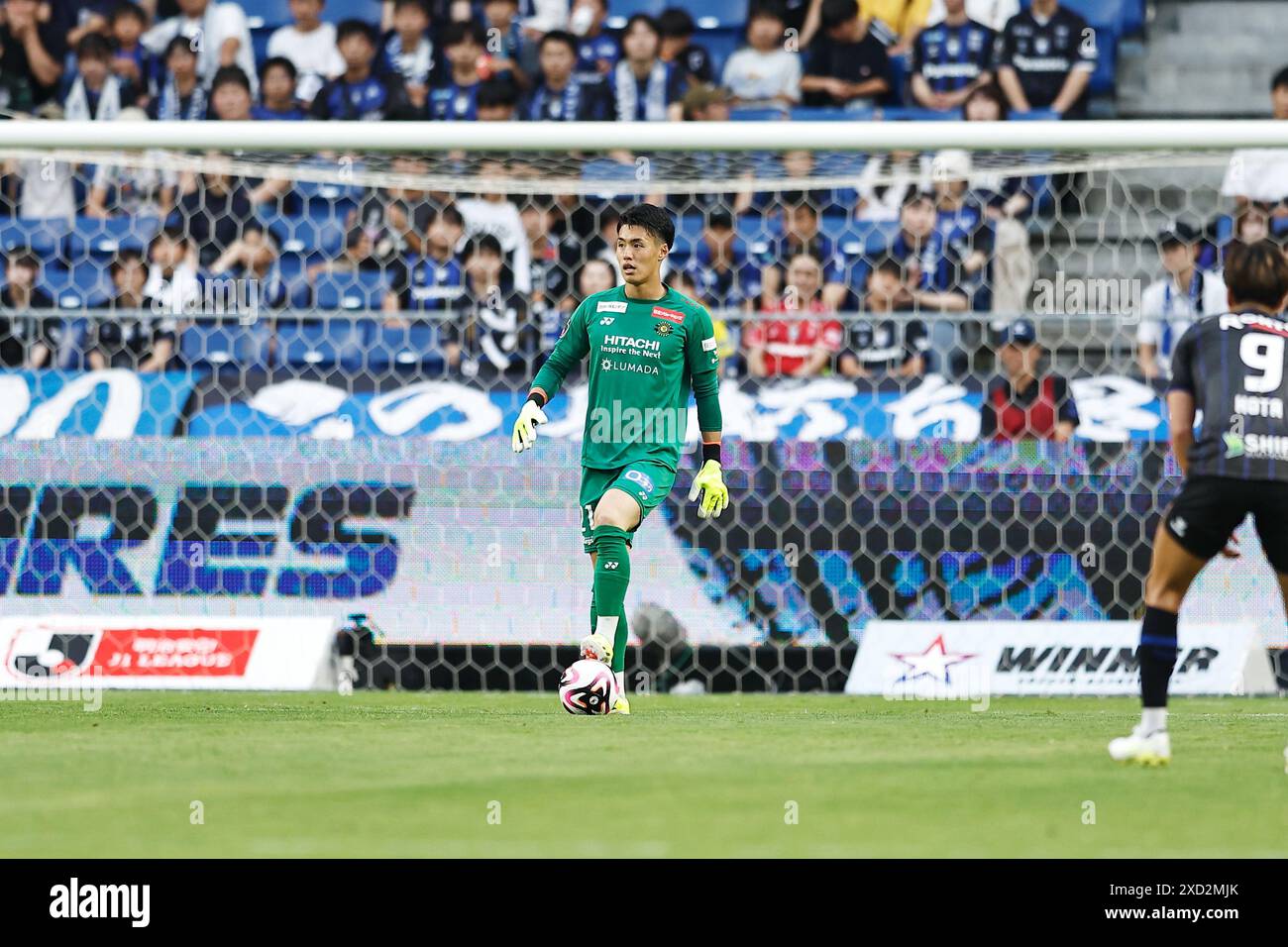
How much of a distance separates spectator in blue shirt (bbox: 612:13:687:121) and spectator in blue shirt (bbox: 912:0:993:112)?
1.85m

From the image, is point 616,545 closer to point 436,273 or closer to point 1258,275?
point 1258,275

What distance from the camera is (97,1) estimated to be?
50.6 ft

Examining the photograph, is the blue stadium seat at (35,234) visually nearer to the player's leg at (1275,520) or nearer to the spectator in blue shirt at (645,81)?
the spectator in blue shirt at (645,81)

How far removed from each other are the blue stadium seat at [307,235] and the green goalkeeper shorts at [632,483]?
12.6ft

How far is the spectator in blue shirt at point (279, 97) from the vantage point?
14.2m

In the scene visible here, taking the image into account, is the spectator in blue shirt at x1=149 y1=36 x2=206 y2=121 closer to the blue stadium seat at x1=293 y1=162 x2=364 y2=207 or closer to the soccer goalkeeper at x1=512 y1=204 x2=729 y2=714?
the blue stadium seat at x1=293 y1=162 x2=364 y2=207

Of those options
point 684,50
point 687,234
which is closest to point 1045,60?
point 684,50

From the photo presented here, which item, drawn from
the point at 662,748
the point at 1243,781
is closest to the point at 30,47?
the point at 662,748

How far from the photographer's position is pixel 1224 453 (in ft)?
18.8

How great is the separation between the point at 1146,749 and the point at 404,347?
16.9ft

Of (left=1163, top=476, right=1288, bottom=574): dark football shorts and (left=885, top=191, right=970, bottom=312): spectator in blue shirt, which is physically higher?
(left=885, top=191, right=970, bottom=312): spectator in blue shirt

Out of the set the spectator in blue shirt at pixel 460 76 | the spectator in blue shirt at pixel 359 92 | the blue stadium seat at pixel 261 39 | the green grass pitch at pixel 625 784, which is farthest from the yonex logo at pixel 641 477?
the blue stadium seat at pixel 261 39

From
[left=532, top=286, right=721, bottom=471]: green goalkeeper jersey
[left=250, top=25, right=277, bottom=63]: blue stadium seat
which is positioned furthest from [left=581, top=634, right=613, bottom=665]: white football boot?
[left=250, top=25, right=277, bottom=63]: blue stadium seat

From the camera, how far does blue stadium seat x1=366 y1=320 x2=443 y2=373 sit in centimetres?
977
